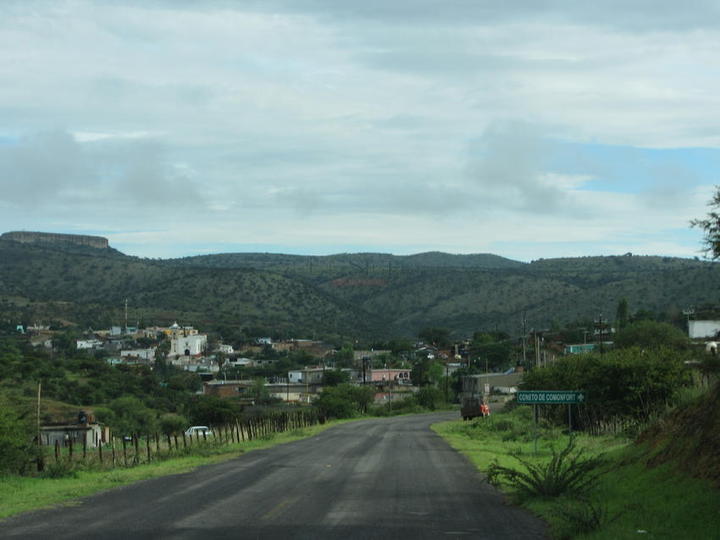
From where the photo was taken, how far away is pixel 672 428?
746 inches

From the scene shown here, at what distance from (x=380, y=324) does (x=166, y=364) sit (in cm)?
7674

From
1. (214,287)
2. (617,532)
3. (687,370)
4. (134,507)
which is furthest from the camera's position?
(214,287)

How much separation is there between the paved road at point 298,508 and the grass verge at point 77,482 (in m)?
0.69

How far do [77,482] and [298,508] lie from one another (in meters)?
9.21

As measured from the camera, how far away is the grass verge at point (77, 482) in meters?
19.4

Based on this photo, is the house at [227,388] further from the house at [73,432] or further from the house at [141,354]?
the house at [73,432]

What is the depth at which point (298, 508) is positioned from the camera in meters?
17.6

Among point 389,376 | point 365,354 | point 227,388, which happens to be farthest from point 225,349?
point 227,388

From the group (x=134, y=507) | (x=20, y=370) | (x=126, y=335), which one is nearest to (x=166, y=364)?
(x=126, y=335)

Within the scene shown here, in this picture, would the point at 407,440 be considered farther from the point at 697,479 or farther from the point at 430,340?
the point at 430,340

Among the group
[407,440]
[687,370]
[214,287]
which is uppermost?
[214,287]

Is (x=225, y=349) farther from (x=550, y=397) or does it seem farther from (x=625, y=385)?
(x=550, y=397)

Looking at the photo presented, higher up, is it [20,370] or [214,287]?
[214,287]

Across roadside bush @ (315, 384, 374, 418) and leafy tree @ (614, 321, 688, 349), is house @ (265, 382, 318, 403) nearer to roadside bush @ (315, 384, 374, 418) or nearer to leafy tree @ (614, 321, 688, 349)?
roadside bush @ (315, 384, 374, 418)
